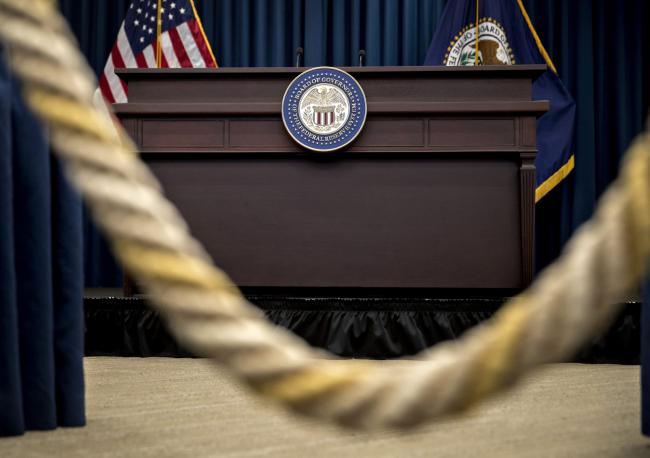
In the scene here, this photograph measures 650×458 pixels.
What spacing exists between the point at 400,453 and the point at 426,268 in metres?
1.17

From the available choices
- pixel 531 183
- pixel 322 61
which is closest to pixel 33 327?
pixel 531 183

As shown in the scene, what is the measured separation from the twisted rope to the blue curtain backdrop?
335 centimetres

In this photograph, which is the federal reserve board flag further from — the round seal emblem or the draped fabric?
the draped fabric

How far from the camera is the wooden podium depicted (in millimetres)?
2018

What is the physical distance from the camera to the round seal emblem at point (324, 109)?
2.01 m

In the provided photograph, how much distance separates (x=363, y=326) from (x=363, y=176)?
52cm

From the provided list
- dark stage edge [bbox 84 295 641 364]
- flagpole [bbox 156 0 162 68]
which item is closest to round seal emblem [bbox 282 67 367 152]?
dark stage edge [bbox 84 295 641 364]

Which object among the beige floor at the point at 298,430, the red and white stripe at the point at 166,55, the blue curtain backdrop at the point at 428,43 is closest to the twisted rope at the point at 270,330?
the beige floor at the point at 298,430

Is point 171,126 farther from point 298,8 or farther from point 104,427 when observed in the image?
point 298,8

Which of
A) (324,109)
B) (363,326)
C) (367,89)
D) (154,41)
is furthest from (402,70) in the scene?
(154,41)

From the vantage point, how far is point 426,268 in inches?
79.9

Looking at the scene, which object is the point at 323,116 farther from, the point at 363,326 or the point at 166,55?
the point at 166,55

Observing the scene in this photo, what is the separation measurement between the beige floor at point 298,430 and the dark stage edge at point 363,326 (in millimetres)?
371

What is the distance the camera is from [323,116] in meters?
2.02
